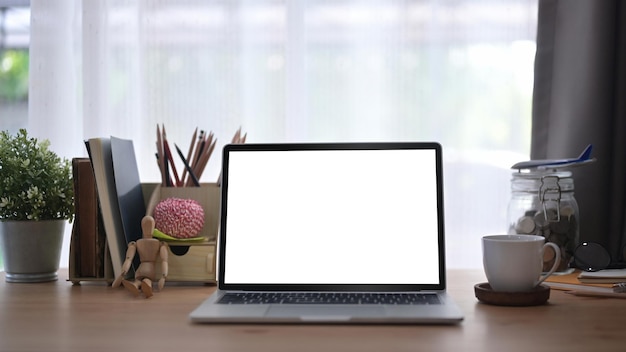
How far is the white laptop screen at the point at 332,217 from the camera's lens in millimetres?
1102

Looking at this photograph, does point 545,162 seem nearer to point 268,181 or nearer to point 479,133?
point 479,133

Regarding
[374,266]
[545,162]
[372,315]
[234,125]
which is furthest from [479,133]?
[372,315]

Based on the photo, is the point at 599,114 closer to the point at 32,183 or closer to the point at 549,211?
the point at 549,211

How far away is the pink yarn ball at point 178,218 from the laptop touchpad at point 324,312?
0.97 ft

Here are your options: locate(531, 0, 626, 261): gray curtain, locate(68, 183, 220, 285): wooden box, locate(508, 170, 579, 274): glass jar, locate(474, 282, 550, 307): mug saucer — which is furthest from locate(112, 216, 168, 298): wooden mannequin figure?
locate(531, 0, 626, 261): gray curtain

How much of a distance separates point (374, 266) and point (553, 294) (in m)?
0.30

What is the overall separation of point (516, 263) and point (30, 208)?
0.85 m

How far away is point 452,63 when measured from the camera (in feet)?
5.68

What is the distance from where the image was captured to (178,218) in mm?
1224

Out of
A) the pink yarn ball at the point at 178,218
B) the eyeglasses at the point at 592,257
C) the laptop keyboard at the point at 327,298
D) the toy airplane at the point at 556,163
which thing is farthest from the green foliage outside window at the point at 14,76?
the eyeglasses at the point at 592,257

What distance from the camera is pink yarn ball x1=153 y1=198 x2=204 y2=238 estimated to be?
1.22m

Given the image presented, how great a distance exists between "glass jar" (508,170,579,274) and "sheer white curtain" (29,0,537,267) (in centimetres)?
37

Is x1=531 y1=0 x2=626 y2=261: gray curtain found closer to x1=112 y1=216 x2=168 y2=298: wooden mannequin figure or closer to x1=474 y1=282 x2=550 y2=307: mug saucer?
x1=474 y1=282 x2=550 y2=307: mug saucer

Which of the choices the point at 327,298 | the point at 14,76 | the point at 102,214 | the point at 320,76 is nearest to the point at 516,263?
the point at 327,298
